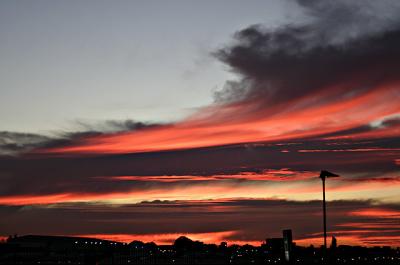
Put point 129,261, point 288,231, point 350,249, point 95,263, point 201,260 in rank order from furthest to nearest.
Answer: point 350,249
point 201,260
point 129,261
point 95,263
point 288,231

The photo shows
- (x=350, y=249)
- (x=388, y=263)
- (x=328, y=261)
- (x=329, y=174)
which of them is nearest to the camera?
(x=329, y=174)

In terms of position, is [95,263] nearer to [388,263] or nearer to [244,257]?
[244,257]

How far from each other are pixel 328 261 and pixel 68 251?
129ft

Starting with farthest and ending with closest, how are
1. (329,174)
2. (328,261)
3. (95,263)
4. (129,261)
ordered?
(129,261), (95,263), (328,261), (329,174)

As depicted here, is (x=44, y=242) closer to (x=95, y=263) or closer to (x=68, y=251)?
(x=68, y=251)

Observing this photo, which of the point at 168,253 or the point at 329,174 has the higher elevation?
the point at 329,174

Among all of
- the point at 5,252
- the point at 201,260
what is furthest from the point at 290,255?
the point at 5,252

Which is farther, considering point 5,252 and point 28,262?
point 5,252

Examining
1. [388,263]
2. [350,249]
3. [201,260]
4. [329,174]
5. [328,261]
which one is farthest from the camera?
[350,249]

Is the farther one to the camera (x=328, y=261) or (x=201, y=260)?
(x=201, y=260)

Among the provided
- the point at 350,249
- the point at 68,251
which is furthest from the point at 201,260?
the point at 350,249

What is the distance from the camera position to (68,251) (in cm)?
9162

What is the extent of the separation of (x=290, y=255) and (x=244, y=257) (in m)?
37.4

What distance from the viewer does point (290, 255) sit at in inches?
2431
